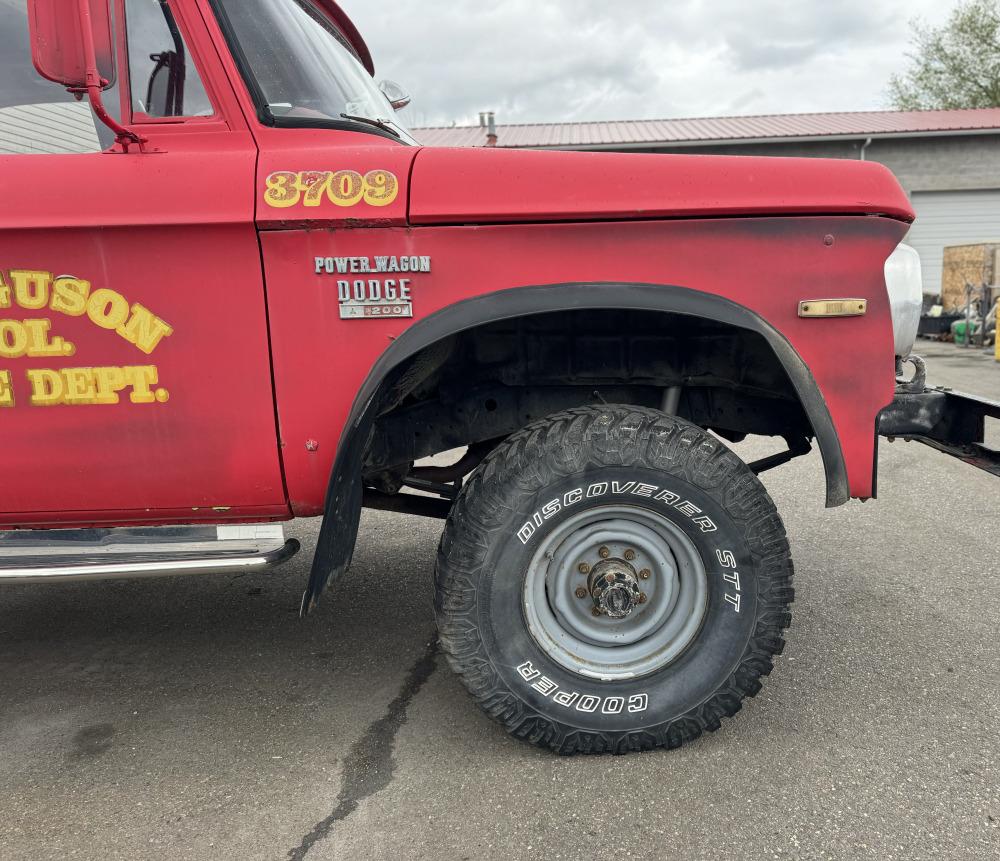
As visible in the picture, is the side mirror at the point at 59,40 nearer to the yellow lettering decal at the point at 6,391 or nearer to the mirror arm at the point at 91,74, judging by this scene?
the mirror arm at the point at 91,74

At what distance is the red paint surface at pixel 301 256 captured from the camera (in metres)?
2.02

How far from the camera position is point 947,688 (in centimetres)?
250

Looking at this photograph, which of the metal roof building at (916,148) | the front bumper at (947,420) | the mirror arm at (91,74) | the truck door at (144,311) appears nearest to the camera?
the mirror arm at (91,74)

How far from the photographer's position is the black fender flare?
2.03 m

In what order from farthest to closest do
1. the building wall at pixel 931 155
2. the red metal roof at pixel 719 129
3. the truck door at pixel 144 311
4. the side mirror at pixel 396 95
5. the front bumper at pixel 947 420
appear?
the building wall at pixel 931 155 → the red metal roof at pixel 719 129 → the side mirror at pixel 396 95 → the front bumper at pixel 947 420 → the truck door at pixel 144 311

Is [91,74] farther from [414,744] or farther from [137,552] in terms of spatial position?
[414,744]

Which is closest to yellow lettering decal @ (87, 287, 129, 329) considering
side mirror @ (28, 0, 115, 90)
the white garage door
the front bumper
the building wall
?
side mirror @ (28, 0, 115, 90)

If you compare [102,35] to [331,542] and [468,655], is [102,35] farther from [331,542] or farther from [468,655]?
[468,655]

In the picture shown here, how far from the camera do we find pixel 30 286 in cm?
203

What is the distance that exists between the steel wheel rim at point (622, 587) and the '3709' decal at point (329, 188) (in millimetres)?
1077

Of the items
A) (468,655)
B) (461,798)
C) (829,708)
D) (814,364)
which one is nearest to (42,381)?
(468,655)

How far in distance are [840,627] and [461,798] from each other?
1.77 m

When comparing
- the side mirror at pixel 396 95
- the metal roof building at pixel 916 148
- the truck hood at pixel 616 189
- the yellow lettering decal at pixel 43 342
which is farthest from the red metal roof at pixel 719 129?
the yellow lettering decal at pixel 43 342

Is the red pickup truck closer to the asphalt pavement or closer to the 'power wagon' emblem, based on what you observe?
the 'power wagon' emblem
